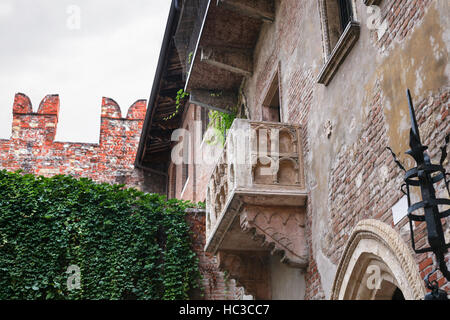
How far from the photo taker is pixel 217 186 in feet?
26.2

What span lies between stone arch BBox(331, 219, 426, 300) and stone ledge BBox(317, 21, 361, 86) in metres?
1.78

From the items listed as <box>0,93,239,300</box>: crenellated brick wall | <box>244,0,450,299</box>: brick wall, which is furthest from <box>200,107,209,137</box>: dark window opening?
<box>244,0,450,299</box>: brick wall

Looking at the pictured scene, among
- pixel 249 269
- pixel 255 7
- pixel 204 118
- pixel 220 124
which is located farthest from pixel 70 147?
pixel 249 269

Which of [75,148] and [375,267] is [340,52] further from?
[75,148]

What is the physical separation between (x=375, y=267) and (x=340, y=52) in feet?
7.17

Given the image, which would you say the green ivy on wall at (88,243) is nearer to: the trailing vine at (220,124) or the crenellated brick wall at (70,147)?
the trailing vine at (220,124)

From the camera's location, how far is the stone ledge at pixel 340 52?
571 cm

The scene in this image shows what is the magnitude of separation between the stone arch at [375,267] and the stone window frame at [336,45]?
1.78 metres

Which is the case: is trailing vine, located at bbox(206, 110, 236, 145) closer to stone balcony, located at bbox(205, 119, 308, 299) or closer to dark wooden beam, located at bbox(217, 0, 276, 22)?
dark wooden beam, located at bbox(217, 0, 276, 22)

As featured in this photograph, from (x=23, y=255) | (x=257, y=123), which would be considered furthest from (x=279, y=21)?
(x=23, y=255)

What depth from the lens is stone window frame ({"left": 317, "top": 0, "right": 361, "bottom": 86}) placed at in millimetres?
5727

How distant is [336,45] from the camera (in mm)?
5961

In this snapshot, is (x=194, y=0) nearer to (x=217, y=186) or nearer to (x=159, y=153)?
(x=217, y=186)

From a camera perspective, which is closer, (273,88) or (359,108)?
(359,108)
